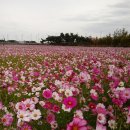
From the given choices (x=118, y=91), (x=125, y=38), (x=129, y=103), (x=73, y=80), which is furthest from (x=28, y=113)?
(x=125, y=38)

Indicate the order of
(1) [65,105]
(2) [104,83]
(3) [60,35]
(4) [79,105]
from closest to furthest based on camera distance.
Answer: (1) [65,105] < (4) [79,105] < (2) [104,83] < (3) [60,35]

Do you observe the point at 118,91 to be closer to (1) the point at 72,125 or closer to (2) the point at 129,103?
(1) the point at 72,125

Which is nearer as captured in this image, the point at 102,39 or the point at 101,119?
the point at 101,119

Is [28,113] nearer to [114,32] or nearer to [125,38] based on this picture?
[125,38]

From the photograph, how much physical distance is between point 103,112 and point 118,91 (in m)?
0.42

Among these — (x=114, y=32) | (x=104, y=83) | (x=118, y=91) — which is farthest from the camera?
(x=114, y=32)

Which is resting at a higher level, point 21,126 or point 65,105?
point 65,105

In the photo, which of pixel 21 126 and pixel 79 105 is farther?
pixel 79 105

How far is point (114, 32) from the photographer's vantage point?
41.9 metres

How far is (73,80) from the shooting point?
13.6ft

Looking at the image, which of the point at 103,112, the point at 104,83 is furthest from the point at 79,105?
the point at 104,83

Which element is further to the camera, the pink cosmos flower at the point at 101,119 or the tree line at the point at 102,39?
the tree line at the point at 102,39

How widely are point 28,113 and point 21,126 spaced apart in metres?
0.13

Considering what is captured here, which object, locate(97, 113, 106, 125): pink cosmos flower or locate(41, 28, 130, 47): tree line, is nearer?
locate(97, 113, 106, 125): pink cosmos flower
